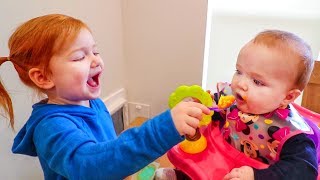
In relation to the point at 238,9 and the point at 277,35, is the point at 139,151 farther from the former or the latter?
the point at 238,9

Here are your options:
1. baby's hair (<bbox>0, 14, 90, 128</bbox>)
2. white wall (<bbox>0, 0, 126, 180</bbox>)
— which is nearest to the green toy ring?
baby's hair (<bbox>0, 14, 90, 128</bbox>)

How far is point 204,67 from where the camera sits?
1334mm

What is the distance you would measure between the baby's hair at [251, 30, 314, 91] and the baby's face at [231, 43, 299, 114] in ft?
0.04

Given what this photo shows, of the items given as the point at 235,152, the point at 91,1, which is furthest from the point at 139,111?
the point at 235,152

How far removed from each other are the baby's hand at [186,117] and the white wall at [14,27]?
61 cm

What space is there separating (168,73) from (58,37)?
0.90m

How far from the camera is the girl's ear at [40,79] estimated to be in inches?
22.0

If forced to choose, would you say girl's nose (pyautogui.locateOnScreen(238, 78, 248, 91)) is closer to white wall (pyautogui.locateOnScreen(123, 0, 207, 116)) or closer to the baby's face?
the baby's face

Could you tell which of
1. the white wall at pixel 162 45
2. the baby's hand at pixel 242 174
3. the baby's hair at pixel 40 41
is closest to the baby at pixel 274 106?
the baby's hand at pixel 242 174

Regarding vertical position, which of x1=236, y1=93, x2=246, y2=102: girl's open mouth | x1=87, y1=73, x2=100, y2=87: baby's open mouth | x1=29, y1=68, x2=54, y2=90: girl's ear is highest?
x1=29, y1=68, x2=54, y2=90: girl's ear

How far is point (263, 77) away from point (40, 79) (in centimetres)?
49

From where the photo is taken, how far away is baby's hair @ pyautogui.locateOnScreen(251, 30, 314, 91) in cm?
64

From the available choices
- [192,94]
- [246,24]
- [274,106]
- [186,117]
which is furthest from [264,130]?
[246,24]

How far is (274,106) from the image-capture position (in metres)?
0.69
